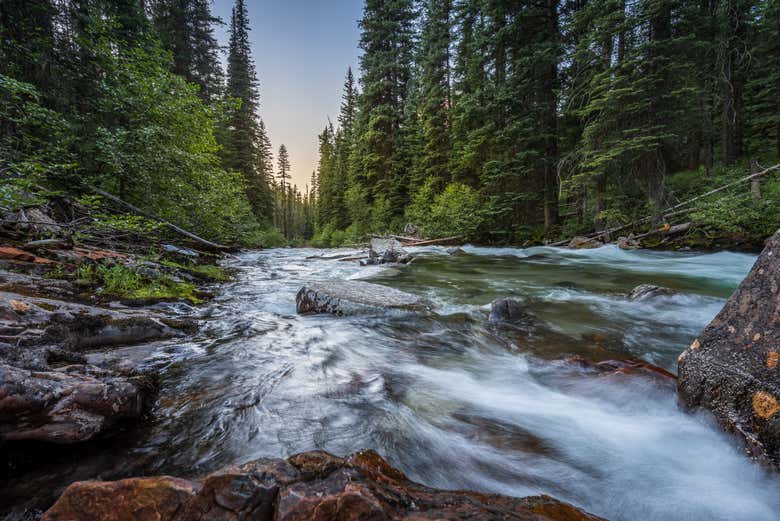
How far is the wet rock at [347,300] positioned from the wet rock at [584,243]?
9.27 meters

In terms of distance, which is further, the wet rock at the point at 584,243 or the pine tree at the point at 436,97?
the pine tree at the point at 436,97

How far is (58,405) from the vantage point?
1.53 meters

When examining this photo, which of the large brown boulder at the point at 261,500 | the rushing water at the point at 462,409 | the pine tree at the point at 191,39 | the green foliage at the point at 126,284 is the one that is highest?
the pine tree at the point at 191,39

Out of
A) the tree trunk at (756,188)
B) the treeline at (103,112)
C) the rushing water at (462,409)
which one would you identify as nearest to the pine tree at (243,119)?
the treeline at (103,112)

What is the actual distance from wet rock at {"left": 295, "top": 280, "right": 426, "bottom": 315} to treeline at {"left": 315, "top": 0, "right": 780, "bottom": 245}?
871cm

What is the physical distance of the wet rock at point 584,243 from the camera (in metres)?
11.4

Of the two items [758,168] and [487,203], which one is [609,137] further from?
[487,203]

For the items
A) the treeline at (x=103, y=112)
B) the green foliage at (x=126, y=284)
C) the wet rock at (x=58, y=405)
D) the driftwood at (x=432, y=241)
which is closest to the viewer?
the wet rock at (x=58, y=405)

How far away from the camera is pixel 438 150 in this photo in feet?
68.3

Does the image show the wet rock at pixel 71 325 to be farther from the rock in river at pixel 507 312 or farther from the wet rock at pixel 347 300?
the rock in river at pixel 507 312

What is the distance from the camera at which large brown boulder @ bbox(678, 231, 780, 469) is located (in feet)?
5.57

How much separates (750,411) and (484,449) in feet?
4.88

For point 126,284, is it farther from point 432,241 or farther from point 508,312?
point 432,241

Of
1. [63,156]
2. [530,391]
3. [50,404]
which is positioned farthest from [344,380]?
[63,156]
